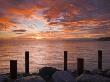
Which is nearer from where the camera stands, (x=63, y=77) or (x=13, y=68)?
(x=63, y=77)

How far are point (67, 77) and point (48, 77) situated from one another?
158 inches

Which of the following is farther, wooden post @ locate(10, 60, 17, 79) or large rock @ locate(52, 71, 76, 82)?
wooden post @ locate(10, 60, 17, 79)

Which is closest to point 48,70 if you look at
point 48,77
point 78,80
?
point 48,77

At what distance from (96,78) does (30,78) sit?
3.64 m

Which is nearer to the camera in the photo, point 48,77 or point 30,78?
point 30,78

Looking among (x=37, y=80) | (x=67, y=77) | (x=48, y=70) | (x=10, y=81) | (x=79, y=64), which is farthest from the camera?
(x=79, y=64)

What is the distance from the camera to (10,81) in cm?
1560

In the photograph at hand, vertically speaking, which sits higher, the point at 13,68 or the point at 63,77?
the point at 13,68

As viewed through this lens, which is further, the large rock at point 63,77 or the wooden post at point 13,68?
the wooden post at point 13,68

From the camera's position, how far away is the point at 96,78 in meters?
13.6

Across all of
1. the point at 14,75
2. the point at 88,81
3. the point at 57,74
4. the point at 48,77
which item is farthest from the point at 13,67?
the point at 88,81

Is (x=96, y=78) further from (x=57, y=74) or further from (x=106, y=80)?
(x=57, y=74)

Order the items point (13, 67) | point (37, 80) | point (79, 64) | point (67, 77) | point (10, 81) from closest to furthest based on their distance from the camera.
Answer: point (37, 80) → point (67, 77) → point (10, 81) → point (13, 67) → point (79, 64)

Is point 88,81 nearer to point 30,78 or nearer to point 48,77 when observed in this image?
point 30,78
